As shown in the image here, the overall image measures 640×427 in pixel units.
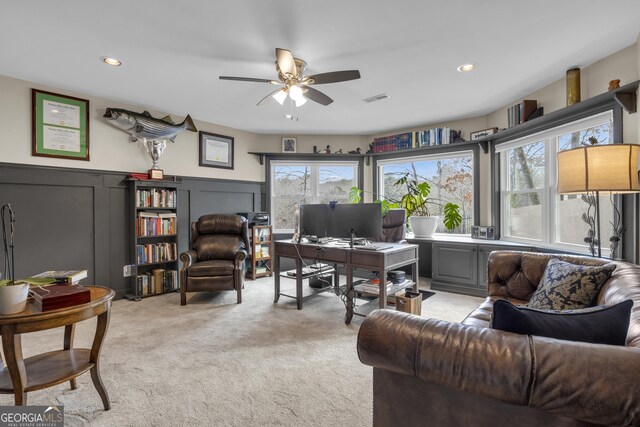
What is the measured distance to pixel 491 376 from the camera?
838 millimetres

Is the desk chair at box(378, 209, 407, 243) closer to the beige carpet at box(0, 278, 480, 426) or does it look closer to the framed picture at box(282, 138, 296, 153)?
the beige carpet at box(0, 278, 480, 426)

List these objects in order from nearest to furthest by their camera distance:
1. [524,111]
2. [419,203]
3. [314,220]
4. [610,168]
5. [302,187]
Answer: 1. [610,168]
2. [314,220]
3. [524,111]
4. [419,203]
5. [302,187]

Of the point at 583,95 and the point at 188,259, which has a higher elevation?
the point at 583,95

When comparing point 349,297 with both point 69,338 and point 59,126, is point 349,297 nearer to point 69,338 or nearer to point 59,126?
point 69,338

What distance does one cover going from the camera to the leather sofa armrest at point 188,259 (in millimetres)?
3646

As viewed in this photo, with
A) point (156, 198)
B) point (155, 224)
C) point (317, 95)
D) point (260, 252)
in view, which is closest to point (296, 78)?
point (317, 95)

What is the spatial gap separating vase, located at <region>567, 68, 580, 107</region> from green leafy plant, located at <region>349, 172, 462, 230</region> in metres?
1.93

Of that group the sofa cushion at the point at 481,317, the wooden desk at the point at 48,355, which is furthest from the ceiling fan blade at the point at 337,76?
the wooden desk at the point at 48,355

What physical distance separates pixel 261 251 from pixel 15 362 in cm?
358

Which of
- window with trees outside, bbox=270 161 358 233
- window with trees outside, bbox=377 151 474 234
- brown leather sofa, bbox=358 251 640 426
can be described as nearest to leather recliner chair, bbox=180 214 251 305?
window with trees outside, bbox=270 161 358 233

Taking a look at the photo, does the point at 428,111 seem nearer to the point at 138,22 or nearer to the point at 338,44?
the point at 338,44

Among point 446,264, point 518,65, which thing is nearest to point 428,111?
point 518,65

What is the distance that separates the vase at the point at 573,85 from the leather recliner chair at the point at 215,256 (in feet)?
12.5

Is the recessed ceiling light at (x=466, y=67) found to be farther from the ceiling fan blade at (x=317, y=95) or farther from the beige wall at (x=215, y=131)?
the ceiling fan blade at (x=317, y=95)
